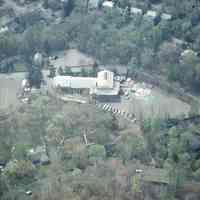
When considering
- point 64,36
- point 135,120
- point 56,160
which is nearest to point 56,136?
point 56,160

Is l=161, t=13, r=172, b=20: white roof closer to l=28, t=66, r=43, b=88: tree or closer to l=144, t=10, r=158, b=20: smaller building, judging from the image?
l=144, t=10, r=158, b=20: smaller building

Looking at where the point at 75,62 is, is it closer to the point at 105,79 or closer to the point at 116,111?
the point at 105,79

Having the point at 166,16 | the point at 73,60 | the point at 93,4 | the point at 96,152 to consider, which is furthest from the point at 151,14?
the point at 96,152

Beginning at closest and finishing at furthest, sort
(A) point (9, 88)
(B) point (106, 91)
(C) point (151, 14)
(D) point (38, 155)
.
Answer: (D) point (38, 155) < (B) point (106, 91) < (A) point (9, 88) < (C) point (151, 14)

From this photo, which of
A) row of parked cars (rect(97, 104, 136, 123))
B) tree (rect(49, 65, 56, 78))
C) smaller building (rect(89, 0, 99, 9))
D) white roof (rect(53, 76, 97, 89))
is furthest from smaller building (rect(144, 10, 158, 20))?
row of parked cars (rect(97, 104, 136, 123))

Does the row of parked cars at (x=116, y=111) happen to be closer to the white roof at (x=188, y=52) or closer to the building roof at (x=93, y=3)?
the white roof at (x=188, y=52)

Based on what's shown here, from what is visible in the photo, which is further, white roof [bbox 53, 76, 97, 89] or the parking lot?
white roof [bbox 53, 76, 97, 89]

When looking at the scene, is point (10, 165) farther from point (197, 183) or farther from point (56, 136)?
point (197, 183)
